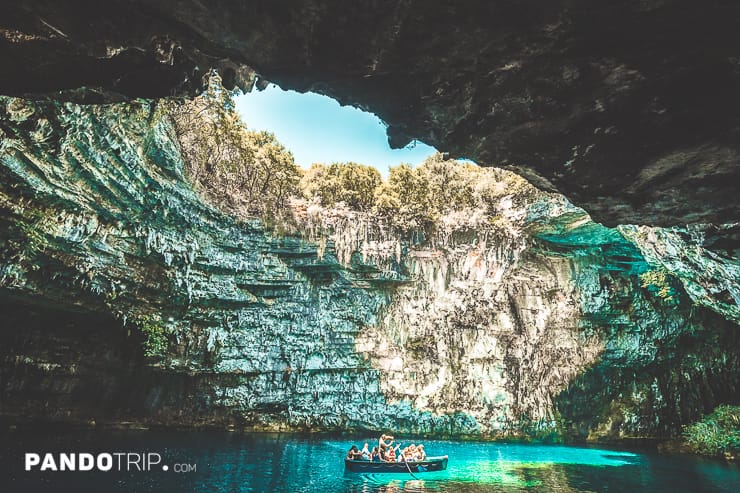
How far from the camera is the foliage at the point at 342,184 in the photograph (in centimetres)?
2292

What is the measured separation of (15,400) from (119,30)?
24981 mm

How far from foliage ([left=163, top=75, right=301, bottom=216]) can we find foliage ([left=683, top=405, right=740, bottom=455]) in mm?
23893

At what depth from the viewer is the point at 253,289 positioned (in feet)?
73.9

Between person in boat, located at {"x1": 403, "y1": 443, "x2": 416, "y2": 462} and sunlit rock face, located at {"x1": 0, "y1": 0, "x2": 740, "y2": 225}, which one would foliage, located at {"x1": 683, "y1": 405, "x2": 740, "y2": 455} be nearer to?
person in boat, located at {"x1": 403, "y1": 443, "x2": 416, "y2": 462}

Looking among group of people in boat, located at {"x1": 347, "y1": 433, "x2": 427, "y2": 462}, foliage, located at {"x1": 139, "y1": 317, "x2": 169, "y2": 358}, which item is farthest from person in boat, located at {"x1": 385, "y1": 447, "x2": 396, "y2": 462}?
foliage, located at {"x1": 139, "y1": 317, "x2": 169, "y2": 358}

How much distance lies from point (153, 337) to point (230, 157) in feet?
32.9

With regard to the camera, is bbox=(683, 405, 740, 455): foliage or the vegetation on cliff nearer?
the vegetation on cliff

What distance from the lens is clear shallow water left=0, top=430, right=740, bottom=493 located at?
37.8 ft

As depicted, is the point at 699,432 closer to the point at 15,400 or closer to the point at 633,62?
the point at 633,62

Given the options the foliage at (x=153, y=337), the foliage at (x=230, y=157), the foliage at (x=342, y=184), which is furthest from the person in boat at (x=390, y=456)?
the foliage at (x=153, y=337)

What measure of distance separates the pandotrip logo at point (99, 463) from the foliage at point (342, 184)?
1365 cm

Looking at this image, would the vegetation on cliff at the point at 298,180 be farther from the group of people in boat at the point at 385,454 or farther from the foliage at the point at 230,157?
the group of people in boat at the point at 385,454

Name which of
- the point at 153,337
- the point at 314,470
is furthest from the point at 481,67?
the point at 153,337

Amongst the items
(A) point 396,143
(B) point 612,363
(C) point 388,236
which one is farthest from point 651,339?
(A) point 396,143
